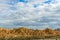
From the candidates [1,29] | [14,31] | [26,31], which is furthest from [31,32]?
[1,29]

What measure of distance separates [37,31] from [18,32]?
27.4 ft

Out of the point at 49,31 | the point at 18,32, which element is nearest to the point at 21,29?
the point at 18,32

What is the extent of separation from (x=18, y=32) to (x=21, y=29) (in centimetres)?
204

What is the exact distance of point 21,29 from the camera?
219ft

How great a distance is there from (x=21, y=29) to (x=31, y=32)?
437 cm

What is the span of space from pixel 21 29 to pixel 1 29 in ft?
26.7

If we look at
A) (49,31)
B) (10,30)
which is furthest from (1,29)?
(49,31)

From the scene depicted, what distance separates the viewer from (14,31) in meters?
66.1

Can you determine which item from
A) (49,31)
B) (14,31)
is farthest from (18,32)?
(49,31)

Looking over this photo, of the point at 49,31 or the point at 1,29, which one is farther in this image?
the point at 49,31

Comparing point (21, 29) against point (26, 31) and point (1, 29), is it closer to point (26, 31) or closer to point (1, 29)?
point (26, 31)

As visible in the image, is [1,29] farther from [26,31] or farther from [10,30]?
[26,31]

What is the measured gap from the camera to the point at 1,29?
64.6m

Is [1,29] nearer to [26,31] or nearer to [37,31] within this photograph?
[26,31]
